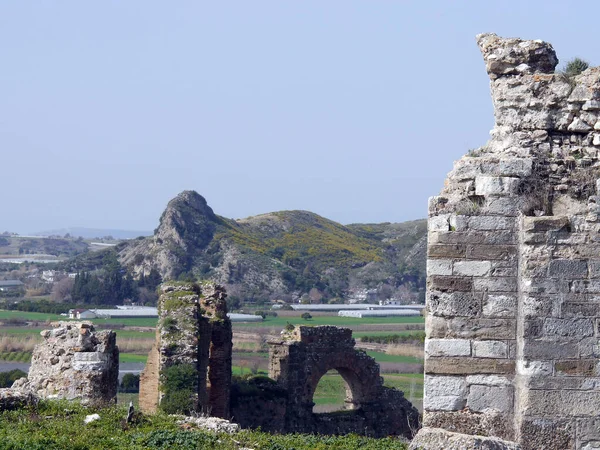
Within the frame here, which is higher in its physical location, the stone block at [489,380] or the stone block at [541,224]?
the stone block at [541,224]

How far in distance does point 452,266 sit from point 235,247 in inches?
2224

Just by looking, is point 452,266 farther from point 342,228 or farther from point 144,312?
point 342,228

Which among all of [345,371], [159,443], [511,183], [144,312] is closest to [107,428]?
[159,443]

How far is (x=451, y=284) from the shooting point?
8.32 metres

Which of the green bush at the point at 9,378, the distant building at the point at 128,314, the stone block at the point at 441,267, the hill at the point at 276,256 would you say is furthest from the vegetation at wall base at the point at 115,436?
the hill at the point at 276,256

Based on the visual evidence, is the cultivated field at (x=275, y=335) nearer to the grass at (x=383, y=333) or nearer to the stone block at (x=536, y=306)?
the grass at (x=383, y=333)

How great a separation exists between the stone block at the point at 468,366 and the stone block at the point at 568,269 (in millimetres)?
722

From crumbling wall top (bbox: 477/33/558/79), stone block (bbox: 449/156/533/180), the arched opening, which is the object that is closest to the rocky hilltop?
the arched opening

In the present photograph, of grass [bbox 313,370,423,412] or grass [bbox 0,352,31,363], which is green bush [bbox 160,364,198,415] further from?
grass [bbox 0,352,31,363]

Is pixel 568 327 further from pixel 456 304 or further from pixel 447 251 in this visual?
pixel 447 251

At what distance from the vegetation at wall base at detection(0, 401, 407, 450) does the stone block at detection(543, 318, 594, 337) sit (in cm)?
247

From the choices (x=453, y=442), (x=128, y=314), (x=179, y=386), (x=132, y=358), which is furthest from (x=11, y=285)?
(x=453, y=442)

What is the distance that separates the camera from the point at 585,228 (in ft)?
27.3

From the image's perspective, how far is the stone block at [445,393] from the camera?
827cm
